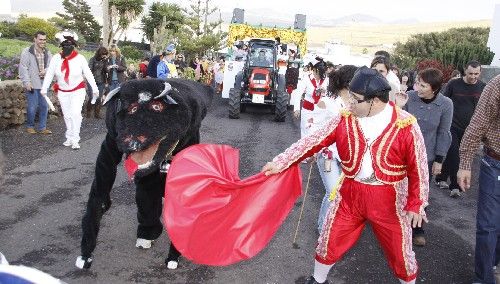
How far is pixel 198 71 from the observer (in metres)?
22.6

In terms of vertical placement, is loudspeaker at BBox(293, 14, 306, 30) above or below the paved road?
above

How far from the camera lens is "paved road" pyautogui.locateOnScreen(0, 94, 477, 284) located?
14.5 ft

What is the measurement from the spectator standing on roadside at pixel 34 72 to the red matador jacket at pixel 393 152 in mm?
7054

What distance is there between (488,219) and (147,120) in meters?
3.01

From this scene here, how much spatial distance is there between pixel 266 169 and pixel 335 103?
86.9 inches

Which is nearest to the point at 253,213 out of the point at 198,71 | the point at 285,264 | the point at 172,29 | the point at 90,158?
the point at 285,264

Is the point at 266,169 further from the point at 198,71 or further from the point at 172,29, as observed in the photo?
the point at 172,29

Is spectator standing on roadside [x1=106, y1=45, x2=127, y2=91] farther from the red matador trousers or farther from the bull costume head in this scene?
the red matador trousers

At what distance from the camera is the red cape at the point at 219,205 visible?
3.53 m

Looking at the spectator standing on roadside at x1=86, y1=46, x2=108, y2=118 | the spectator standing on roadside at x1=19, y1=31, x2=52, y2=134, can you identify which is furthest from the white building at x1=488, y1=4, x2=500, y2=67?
the spectator standing on roadside at x1=19, y1=31, x2=52, y2=134

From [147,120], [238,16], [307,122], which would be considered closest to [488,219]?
[307,122]

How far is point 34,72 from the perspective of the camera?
9.20m

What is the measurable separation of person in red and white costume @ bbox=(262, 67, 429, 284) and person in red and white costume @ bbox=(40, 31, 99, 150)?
535 cm

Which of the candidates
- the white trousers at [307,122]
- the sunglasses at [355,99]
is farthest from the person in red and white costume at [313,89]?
the sunglasses at [355,99]
